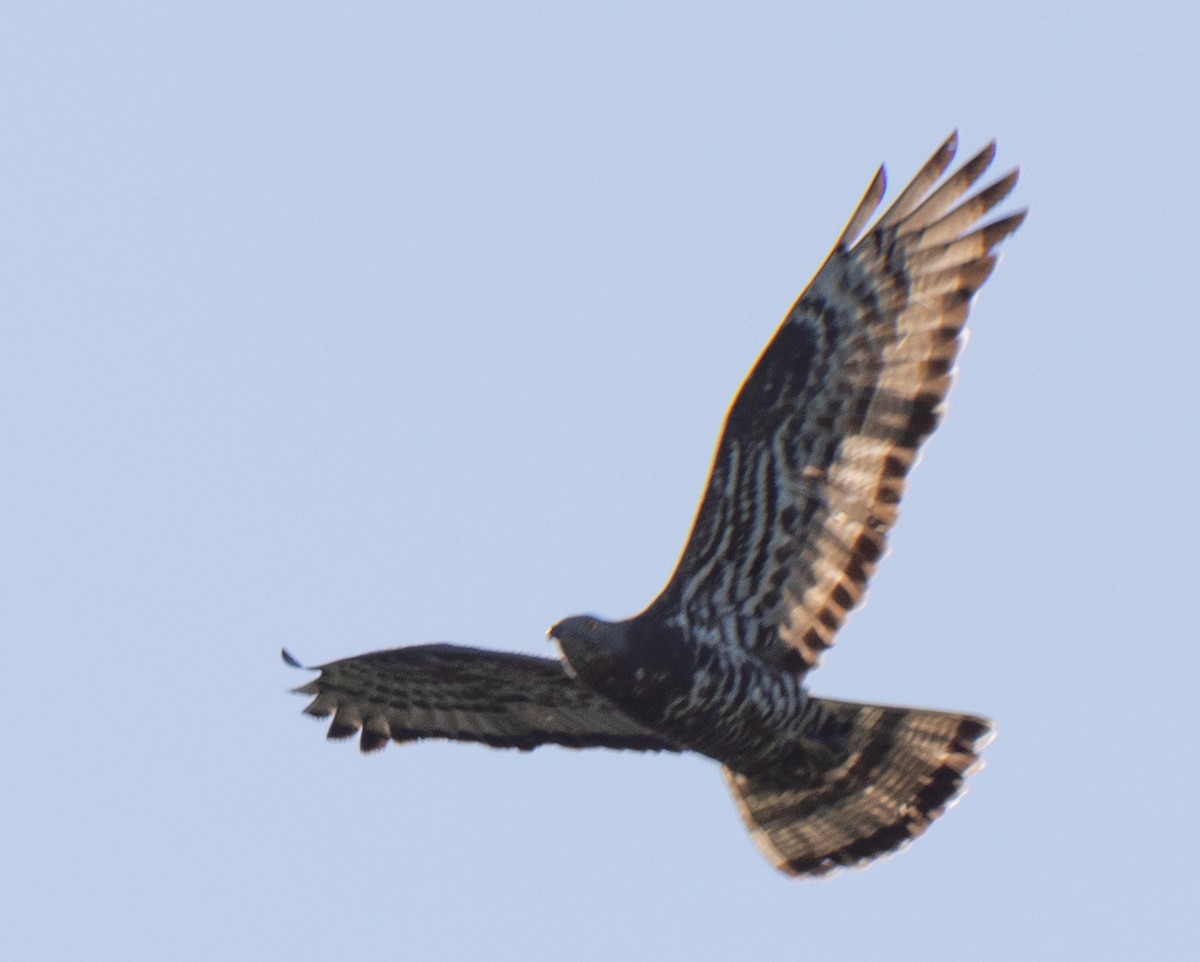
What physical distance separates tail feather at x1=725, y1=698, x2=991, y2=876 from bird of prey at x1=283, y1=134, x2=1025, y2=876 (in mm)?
11

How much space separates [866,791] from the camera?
39.8ft

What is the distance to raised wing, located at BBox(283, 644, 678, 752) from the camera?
39.7ft

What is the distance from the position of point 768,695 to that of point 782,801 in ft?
3.51

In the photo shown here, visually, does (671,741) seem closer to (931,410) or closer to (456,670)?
(456,670)

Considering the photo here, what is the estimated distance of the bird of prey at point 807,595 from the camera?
11156mm

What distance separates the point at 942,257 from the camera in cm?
1116

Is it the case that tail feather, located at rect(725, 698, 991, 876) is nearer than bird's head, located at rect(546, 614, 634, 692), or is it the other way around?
bird's head, located at rect(546, 614, 634, 692)

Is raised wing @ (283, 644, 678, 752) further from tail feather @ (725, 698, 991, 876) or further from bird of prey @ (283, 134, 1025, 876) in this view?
tail feather @ (725, 698, 991, 876)

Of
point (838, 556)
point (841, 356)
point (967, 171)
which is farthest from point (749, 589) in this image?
point (967, 171)

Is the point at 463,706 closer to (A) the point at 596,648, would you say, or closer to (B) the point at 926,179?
(A) the point at 596,648

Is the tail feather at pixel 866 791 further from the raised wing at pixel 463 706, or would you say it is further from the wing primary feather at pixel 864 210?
the wing primary feather at pixel 864 210

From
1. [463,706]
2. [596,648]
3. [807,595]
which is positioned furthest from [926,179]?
[463,706]

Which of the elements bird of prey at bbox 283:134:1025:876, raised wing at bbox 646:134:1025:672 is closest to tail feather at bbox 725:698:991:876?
bird of prey at bbox 283:134:1025:876

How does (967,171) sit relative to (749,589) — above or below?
above
